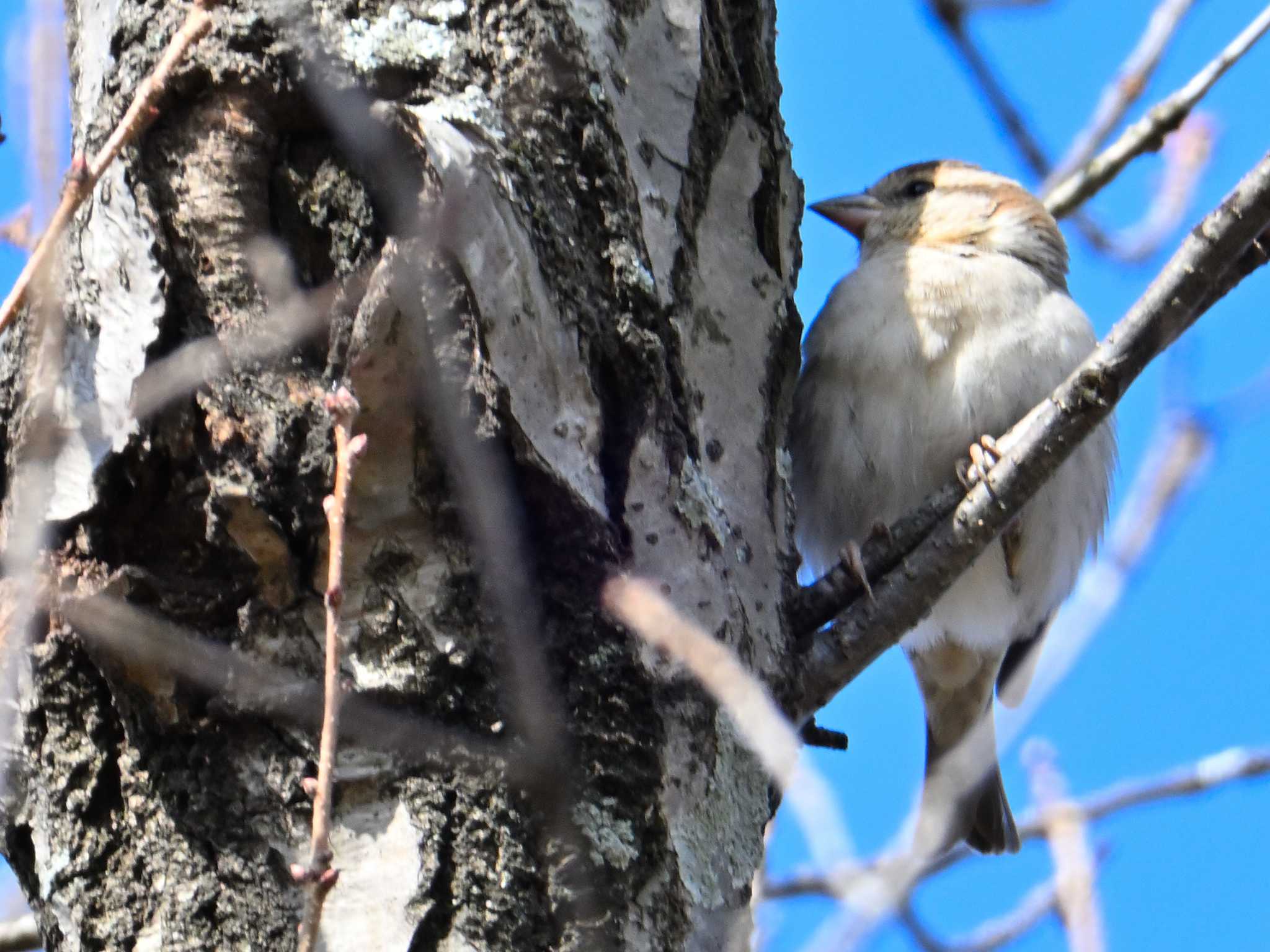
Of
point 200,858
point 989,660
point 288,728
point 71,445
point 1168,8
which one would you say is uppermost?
point 1168,8

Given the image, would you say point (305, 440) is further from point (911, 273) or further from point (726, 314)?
point (911, 273)

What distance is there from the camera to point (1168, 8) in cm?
313

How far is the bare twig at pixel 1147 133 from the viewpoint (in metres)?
2.83

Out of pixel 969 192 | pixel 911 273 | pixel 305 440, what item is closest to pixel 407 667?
pixel 305 440

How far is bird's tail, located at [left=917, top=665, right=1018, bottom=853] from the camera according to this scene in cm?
294

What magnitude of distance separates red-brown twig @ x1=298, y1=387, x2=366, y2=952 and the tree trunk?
0.63 feet

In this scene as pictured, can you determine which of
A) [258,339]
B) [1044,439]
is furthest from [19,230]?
[1044,439]

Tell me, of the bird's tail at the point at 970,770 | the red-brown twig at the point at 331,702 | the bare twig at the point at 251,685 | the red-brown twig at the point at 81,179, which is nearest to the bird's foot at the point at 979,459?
the bird's tail at the point at 970,770

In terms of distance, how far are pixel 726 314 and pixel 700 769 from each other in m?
0.63

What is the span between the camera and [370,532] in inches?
62.3

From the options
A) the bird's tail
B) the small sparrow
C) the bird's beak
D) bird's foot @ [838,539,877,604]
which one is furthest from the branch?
the bird's beak

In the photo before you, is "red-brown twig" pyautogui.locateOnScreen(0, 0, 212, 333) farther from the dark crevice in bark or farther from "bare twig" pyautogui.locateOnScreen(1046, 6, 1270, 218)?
"bare twig" pyautogui.locateOnScreen(1046, 6, 1270, 218)

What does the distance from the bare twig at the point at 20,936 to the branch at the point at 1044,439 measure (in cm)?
133

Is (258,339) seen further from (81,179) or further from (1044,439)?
(1044,439)
